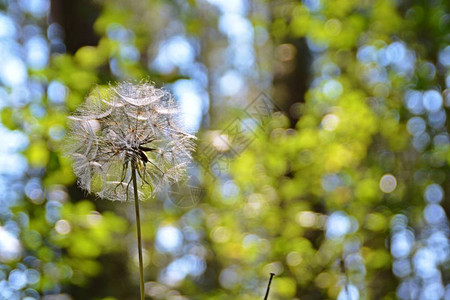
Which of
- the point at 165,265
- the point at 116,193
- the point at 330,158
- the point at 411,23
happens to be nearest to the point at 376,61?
the point at 411,23

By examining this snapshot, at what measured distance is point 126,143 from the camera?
124 centimetres

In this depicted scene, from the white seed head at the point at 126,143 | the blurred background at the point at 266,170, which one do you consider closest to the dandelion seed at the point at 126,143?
the white seed head at the point at 126,143

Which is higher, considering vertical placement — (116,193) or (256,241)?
(256,241)

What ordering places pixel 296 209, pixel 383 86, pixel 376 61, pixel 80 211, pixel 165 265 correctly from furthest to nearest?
1. pixel 165 265
2. pixel 383 86
3. pixel 376 61
4. pixel 296 209
5. pixel 80 211

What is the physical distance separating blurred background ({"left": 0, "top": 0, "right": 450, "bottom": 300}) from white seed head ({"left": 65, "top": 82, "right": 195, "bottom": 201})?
49 cm

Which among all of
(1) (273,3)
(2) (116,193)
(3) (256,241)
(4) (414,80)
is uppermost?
(1) (273,3)

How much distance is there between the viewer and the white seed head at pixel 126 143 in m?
1.26

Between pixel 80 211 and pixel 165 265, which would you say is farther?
pixel 165 265

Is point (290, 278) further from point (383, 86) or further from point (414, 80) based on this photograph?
point (383, 86)

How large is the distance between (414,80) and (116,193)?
3.55m

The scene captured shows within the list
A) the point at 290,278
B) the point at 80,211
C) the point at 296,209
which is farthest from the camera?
the point at 296,209

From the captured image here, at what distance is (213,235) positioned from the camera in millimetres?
4234

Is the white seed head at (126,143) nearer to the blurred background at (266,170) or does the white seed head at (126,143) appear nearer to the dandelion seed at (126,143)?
the dandelion seed at (126,143)

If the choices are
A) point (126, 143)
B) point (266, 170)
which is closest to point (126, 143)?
point (126, 143)
